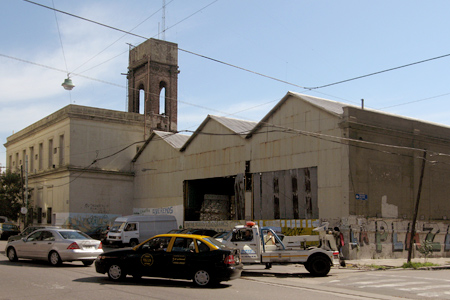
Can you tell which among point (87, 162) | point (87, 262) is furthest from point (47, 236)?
point (87, 162)

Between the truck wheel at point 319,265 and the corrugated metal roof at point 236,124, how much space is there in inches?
670

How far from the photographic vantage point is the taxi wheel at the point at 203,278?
13.1 metres

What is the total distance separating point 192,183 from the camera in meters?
39.5

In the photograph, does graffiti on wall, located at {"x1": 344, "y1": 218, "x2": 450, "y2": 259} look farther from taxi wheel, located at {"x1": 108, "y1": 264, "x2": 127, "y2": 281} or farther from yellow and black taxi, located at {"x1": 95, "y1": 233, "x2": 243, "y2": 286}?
taxi wheel, located at {"x1": 108, "y1": 264, "x2": 127, "y2": 281}

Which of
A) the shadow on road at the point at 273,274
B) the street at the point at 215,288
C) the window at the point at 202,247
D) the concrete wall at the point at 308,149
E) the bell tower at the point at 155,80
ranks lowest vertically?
the shadow on road at the point at 273,274

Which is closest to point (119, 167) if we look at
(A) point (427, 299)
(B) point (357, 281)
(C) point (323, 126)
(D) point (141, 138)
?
(D) point (141, 138)

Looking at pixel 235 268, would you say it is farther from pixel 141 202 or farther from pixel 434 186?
pixel 141 202

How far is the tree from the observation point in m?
50.9

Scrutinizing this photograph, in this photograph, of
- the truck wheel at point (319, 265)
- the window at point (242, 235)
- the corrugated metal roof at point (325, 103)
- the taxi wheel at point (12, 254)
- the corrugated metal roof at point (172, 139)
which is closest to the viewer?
the truck wheel at point (319, 265)

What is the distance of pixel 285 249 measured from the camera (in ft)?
58.9

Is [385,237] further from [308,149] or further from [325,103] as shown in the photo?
[325,103]

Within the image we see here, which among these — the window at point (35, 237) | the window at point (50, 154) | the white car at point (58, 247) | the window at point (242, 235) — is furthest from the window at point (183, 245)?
the window at point (50, 154)

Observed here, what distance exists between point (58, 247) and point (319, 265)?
31.9 feet

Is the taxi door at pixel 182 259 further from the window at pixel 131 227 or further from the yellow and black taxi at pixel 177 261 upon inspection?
the window at pixel 131 227
